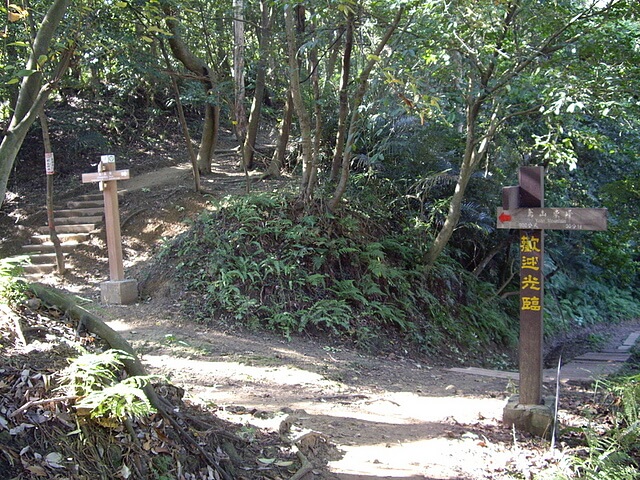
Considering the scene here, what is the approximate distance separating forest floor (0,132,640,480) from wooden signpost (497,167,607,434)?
0.28m

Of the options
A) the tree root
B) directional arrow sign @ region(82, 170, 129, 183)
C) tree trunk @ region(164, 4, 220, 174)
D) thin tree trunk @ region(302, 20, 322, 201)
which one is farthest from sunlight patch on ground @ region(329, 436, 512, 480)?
tree trunk @ region(164, 4, 220, 174)

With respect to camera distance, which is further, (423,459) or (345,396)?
(345,396)

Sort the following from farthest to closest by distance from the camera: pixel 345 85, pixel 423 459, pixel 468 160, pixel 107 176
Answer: pixel 468 160, pixel 345 85, pixel 107 176, pixel 423 459

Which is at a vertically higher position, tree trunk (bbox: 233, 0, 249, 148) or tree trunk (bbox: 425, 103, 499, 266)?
tree trunk (bbox: 233, 0, 249, 148)

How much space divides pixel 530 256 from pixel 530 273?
7.1 inches

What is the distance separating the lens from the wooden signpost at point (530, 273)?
6.30 meters

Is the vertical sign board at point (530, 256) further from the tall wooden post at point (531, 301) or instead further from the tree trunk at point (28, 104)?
A: the tree trunk at point (28, 104)

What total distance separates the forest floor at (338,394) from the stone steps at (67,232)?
0.51m

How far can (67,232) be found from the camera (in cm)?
1426

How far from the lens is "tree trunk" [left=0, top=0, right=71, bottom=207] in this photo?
4.80 metres

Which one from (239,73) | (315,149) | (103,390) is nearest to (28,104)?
(103,390)

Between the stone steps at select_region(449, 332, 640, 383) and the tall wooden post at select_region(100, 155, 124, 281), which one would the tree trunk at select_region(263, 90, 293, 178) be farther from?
the stone steps at select_region(449, 332, 640, 383)

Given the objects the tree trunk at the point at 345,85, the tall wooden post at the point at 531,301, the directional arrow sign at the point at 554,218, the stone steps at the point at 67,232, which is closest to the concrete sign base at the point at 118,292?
the stone steps at the point at 67,232

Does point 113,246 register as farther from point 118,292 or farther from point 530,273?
point 530,273
